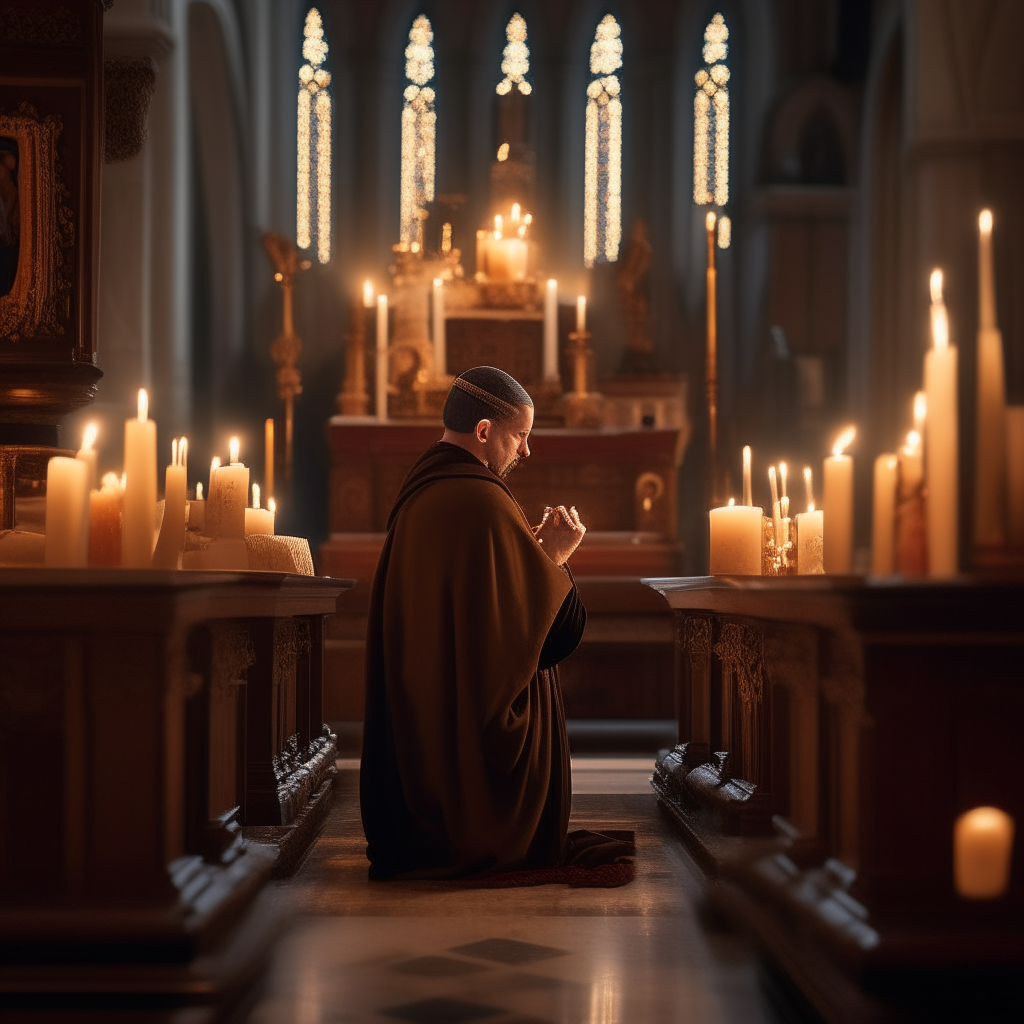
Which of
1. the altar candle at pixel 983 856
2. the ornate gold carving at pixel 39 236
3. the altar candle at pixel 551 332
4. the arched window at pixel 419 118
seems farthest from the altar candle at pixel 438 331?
the arched window at pixel 419 118

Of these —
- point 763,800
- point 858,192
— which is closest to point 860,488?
point 858,192

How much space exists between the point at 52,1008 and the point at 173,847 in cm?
38

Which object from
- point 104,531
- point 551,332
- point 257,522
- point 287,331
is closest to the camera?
point 104,531

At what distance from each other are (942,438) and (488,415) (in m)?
2.14

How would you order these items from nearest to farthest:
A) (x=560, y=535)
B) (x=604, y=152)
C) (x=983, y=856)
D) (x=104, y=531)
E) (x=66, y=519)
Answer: (x=983, y=856), (x=66, y=519), (x=104, y=531), (x=560, y=535), (x=604, y=152)

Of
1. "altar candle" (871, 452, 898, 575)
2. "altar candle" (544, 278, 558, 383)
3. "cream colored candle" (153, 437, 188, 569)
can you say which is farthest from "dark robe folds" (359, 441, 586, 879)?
"altar candle" (544, 278, 558, 383)

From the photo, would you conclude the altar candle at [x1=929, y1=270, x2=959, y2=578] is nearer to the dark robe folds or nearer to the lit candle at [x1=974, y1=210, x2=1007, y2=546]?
the lit candle at [x1=974, y1=210, x2=1007, y2=546]

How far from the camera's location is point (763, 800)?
3967 millimetres

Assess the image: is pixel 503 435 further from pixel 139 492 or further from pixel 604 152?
pixel 604 152

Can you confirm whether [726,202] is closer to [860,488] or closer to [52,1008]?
[860,488]

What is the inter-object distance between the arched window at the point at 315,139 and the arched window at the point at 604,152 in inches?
130

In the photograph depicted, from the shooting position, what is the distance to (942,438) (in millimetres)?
2266

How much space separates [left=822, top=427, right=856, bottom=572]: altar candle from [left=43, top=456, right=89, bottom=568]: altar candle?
1.62 metres

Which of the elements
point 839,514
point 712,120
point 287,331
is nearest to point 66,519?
point 839,514
